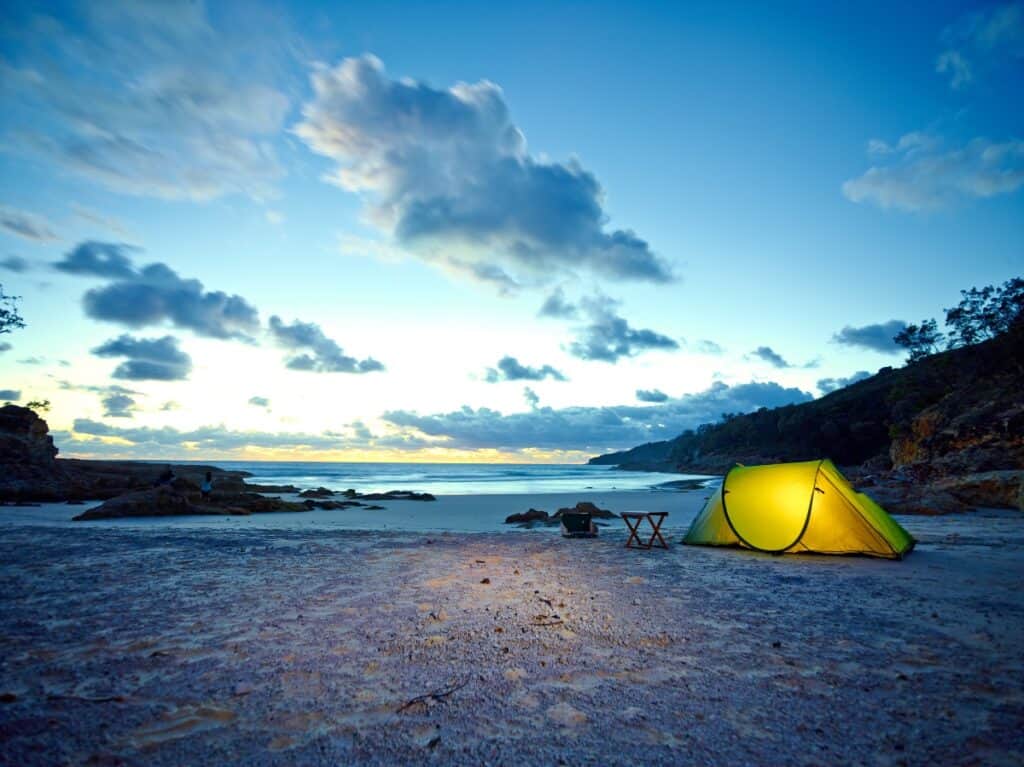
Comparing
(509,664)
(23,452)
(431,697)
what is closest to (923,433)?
(509,664)

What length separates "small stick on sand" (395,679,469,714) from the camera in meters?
3.73

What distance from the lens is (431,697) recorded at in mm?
3871

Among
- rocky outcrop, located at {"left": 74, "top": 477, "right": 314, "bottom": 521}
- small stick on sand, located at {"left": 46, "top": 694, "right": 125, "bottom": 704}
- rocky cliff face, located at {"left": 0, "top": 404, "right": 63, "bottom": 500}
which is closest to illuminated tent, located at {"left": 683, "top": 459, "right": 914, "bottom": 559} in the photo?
small stick on sand, located at {"left": 46, "top": 694, "right": 125, "bottom": 704}

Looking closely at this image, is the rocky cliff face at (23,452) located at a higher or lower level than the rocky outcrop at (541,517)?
higher

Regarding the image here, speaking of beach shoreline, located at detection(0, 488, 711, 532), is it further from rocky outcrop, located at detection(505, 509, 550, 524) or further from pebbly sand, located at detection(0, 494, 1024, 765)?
pebbly sand, located at detection(0, 494, 1024, 765)

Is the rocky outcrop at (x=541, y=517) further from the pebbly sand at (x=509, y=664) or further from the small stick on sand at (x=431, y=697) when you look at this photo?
the small stick on sand at (x=431, y=697)

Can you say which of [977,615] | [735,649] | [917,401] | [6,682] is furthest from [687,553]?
[917,401]

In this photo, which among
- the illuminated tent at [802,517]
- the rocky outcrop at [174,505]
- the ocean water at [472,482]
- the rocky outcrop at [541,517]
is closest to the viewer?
the illuminated tent at [802,517]

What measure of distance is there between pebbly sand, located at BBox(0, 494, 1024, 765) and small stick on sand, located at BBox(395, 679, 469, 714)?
3 centimetres

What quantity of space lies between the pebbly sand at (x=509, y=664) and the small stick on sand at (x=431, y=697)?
28 millimetres

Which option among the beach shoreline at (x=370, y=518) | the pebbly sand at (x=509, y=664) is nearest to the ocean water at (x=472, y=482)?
the beach shoreline at (x=370, y=518)

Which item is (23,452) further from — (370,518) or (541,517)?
(541,517)

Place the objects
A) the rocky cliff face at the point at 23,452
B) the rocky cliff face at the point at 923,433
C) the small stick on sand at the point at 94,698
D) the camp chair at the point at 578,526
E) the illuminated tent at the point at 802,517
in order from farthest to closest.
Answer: the rocky cliff face at the point at 23,452
the rocky cliff face at the point at 923,433
the camp chair at the point at 578,526
the illuminated tent at the point at 802,517
the small stick on sand at the point at 94,698

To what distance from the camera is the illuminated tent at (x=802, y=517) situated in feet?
32.9
